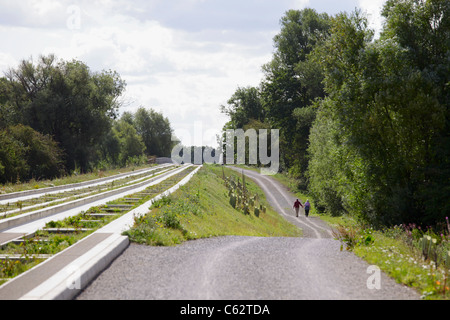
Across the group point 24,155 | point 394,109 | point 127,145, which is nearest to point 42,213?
point 394,109

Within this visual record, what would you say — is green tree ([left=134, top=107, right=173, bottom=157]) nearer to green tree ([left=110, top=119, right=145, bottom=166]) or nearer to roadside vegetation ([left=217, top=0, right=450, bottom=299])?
green tree ([left=110, top=119, right=145, bottom=166])

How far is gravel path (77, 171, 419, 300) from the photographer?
265 inches

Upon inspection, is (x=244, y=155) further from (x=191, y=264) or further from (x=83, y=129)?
(x=191, y=264)

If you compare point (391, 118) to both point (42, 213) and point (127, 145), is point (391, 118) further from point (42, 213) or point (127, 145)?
point (127, 145)

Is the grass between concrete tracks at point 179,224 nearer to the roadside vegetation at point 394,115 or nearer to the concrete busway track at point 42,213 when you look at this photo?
the concrete busway track at point 42,213

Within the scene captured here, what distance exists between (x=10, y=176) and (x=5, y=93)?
Result: 20758 millimetres

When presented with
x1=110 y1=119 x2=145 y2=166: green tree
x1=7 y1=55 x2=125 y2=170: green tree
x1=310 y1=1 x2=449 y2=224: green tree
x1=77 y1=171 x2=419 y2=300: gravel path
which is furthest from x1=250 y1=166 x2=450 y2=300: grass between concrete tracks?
x1=110 y1=119 x2=145 y2=166: green tree

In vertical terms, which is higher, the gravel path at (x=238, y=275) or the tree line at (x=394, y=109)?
the tree line at (x=394, y=109)

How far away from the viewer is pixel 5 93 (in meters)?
44.5

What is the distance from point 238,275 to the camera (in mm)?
7852

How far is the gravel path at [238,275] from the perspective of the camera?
22.1 feet

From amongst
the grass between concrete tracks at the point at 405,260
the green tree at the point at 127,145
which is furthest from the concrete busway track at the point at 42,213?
the green tree at the point at 127,145

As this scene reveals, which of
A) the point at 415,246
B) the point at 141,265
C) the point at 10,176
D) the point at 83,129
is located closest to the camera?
the point at 141,265
